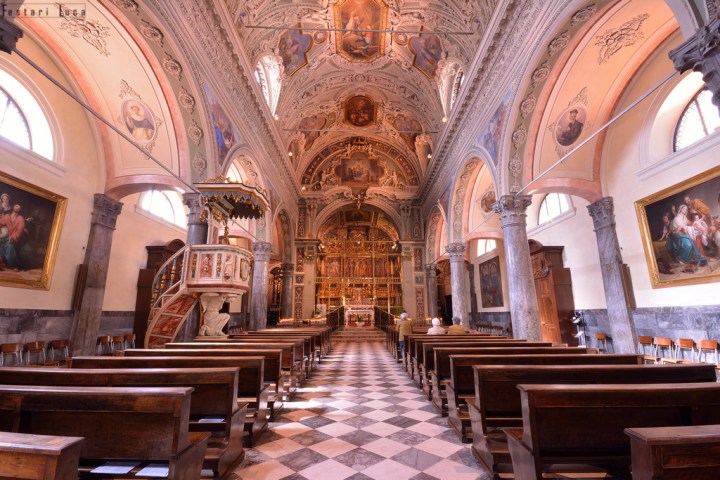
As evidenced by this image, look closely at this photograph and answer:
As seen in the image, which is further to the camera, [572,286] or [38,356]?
[572,286]

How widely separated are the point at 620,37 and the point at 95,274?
12.9 m

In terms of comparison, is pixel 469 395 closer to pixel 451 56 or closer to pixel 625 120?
pixel 625 120

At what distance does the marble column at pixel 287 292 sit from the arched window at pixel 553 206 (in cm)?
1283

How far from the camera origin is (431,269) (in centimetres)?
1881

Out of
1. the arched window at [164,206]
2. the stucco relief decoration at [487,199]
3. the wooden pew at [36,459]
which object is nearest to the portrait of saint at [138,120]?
the arched window at [164,206]

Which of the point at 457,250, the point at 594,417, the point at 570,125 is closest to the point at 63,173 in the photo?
the point at 594,417

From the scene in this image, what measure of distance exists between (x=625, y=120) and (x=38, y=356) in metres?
14.6

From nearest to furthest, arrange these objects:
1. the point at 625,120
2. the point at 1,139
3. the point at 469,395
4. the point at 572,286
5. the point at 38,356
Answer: the point at 469,395, the point at 1,139, the point at 38,356, the point at 625,120, the point at 572,286

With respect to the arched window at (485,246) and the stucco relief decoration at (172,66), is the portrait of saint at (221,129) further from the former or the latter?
the arched window at (485,246)

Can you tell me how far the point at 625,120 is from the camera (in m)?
8.22

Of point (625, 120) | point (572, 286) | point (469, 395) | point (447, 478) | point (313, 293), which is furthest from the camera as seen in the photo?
point (313, 293)

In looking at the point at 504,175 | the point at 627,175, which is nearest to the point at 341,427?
the point at 504,175

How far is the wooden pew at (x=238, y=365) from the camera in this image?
2986 millimetres

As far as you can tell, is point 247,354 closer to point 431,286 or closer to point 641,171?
point 641,171
